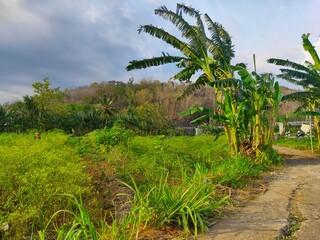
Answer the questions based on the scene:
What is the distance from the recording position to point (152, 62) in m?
9.95

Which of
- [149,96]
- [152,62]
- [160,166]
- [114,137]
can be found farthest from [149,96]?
[160,166]

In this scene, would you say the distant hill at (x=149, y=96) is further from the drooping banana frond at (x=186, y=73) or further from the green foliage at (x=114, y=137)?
the green foliage at (x=114, y=137)

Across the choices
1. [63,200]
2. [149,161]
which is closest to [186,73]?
[149,161]

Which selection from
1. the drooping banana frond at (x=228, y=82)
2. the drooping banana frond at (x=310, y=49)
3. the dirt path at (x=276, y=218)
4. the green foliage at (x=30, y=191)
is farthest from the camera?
the drooping banana frond at (x=310, y=49)

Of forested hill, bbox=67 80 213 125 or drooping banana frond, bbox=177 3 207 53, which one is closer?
drooping banana frond, bbox=177 3 207 53

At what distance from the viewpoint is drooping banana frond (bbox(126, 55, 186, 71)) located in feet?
32.2

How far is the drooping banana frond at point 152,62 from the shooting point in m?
9.82

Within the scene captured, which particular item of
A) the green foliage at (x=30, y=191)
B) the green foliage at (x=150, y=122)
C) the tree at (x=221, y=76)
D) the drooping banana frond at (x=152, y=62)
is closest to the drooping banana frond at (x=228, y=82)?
the tree at (x=221, y=76)

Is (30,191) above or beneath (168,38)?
beneath

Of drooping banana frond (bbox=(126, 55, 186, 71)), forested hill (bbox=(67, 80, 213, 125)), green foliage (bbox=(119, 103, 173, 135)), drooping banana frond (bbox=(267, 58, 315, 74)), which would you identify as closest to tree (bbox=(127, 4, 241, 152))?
drooping banana frond (bbox=(126, 55, 186, 71))

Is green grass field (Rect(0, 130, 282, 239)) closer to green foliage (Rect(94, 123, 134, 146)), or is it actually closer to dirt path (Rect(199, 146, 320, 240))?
dirt path (Rect(199, 146, 320, 240))

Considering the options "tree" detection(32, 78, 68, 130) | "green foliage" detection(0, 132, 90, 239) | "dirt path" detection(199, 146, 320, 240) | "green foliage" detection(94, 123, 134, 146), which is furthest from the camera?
"tree" detection(32, 78, 68, 130)

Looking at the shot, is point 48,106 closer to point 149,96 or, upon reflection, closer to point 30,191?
point 30,191

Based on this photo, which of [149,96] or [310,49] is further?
[149,96]
